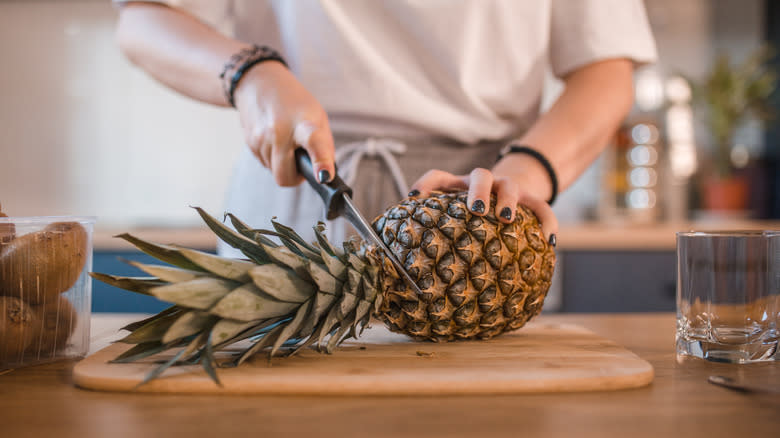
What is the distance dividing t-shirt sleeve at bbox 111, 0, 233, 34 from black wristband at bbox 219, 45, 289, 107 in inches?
9.4

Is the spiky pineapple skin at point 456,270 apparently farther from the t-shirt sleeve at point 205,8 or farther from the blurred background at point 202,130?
the blurred background at point 202,130

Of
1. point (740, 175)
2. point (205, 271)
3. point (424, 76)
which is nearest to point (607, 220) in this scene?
Result: point (740, 175)

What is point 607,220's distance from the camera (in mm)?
2764

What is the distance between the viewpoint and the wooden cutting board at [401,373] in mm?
553

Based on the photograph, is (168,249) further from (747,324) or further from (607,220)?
(607,220)

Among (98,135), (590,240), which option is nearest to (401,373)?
(590,240)

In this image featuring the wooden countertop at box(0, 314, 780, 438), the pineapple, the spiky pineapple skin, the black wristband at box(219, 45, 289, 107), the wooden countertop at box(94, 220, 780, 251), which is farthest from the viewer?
the wooden countertop at box(94, 220, 780, 251)

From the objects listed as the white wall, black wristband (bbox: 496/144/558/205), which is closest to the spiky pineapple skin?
black wristband (bbox: 496/144/558/205)

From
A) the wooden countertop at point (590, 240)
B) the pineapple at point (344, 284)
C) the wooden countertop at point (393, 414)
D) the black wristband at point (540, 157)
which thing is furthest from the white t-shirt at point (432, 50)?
the wooden countertop at point (590, 240)

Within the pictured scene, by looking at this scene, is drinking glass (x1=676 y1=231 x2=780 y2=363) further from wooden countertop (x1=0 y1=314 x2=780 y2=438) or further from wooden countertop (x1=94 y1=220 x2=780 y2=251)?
wooden countertop (x1=94 y1=220 x2=780 y2=251)

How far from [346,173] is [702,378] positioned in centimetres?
66

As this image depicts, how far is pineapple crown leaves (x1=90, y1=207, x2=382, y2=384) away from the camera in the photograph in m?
0.56

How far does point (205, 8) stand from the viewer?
115cm

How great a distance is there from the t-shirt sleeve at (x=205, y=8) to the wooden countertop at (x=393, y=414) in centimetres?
72
